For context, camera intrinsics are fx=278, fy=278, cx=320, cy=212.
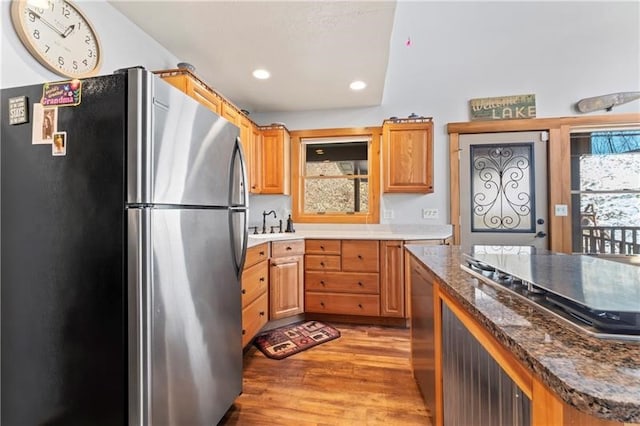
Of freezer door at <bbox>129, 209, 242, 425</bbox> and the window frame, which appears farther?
the window frame

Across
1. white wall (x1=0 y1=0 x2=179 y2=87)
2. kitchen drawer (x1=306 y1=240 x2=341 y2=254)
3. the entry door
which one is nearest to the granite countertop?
kitchen drawer (x1=306 y1=240 x2=341 y2=254)

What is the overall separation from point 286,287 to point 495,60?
10.8 ft

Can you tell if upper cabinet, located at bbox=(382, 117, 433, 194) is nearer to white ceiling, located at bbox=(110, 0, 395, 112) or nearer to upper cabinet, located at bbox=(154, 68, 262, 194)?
white ceiling, located at bbox=(110, 0, 395, 112)

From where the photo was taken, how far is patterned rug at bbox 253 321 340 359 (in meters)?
2.26

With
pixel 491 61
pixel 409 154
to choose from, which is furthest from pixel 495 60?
pixel 409 154

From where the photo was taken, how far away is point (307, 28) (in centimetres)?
193

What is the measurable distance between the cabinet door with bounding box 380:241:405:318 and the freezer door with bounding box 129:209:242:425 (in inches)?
62.4

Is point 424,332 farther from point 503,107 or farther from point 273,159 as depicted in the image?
point 503,107

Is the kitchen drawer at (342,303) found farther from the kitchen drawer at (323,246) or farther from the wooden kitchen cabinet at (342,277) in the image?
the kitchen drawer at (323,246)

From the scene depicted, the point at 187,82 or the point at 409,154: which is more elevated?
the point at 187,82

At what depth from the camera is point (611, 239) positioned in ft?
9.74

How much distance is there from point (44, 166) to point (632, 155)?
4807 millimetres

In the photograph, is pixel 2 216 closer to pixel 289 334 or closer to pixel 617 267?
pixel 289 334

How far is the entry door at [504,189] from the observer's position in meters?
3.05
